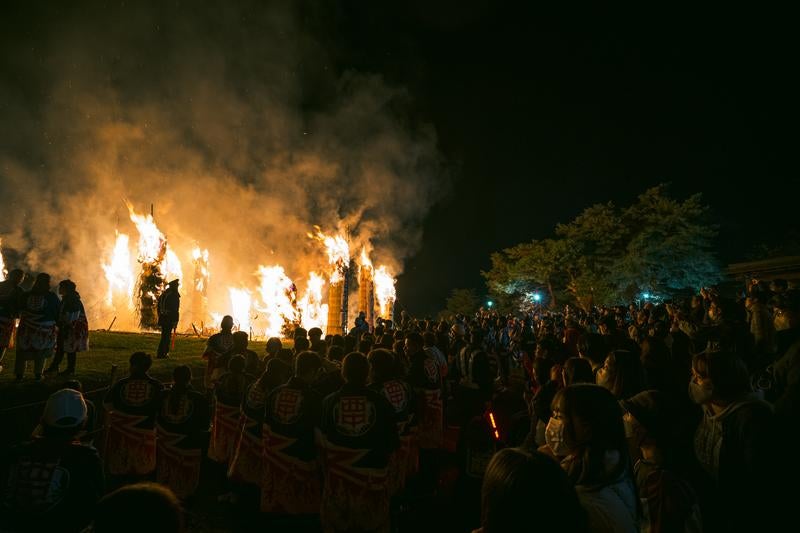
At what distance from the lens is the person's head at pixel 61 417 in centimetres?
269

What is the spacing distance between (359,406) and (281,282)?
27.5 metres

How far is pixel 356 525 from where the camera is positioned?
369 cm

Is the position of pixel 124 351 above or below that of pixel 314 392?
above

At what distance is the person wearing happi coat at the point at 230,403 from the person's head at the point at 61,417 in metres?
3.03

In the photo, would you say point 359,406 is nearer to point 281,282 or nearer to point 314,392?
point 314,392

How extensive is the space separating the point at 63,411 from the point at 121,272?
112ft

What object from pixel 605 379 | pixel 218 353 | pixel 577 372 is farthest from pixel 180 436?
pixel 605 379

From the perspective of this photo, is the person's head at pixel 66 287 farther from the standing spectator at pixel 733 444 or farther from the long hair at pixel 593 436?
the standing spectator at pixel 733 444

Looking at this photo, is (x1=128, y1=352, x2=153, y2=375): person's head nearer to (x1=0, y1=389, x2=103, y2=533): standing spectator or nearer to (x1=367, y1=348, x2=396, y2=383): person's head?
(x1=0, y1=389, x2=103, y2=533): standing spectator

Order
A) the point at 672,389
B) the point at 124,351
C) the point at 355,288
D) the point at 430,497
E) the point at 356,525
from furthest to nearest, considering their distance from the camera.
→ 1. the point at 355,288
2. the point at 124,351
3. the point at 430,497
4. the point at 672,389
5. the point at 356,525

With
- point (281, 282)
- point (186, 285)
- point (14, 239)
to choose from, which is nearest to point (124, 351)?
point (281, 282)

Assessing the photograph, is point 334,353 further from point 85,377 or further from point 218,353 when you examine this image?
point 85,377

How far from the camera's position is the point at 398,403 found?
5055 millimetres

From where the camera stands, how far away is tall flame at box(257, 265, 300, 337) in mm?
29109
